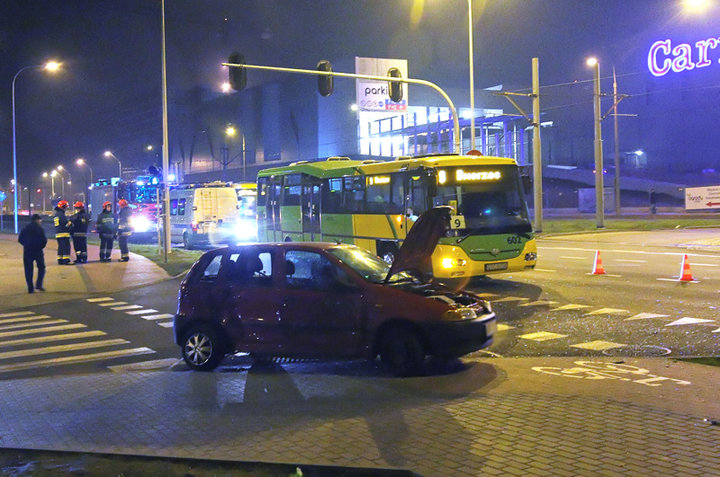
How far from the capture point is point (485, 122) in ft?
211

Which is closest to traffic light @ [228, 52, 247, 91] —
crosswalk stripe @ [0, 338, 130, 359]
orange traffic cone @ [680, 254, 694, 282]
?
crosswalk stripe @ [0, 338, 130, 359]

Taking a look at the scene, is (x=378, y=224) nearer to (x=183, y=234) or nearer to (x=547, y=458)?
(x=547, y=458)

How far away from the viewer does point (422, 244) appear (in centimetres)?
947

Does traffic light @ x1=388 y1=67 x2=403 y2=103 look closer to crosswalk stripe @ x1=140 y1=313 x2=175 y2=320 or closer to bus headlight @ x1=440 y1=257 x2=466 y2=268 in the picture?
bus headlight @ x1=440 y1=257 x2=466 y2=268

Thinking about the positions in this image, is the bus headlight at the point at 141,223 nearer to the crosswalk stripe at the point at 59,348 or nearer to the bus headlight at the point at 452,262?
the bus headlight at the point at 452,262

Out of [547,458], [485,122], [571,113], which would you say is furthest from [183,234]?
[571,113]

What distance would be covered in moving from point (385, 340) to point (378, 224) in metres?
10.2

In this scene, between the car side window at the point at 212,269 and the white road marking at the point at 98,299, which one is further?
the white road marking at the point at 98,299

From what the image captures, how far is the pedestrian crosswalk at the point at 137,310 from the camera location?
1340 centimetres

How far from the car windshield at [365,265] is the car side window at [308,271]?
215 mm

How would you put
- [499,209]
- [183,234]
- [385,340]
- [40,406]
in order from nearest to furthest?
[40,406]
[385,340]
[499,209]
[183,234]

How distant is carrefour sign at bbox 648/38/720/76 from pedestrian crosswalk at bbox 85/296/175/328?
5080cm

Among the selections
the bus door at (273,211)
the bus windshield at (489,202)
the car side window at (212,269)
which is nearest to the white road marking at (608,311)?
the bus windshield at (489,202)

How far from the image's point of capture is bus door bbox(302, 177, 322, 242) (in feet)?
71.5
